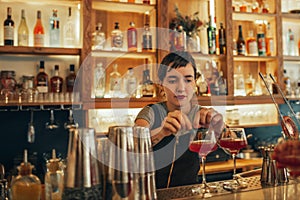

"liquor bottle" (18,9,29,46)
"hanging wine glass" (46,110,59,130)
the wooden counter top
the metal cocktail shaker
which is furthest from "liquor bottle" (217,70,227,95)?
the metal cocktail shaker

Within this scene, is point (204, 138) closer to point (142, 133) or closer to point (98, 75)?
point (142, 133)

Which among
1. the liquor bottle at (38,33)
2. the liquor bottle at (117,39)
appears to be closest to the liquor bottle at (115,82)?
the liquor bottle at (117,39)

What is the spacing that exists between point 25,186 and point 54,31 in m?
2.05

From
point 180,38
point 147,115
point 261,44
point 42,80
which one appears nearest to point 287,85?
point 261,44

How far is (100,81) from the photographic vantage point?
9.73 feet

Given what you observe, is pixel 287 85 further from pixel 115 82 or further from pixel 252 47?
pixel 115 82

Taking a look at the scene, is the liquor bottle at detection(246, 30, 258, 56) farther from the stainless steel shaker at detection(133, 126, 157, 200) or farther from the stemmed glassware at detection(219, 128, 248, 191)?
the stainless steel shaker at detection(133, 126, 157, 200)

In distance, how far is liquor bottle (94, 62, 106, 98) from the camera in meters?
2.91

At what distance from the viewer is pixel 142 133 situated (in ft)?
3.28

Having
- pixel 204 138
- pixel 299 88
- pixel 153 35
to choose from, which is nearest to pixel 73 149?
pixel 204 138

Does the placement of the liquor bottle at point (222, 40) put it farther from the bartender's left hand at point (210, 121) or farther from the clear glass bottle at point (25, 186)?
the clear glass bottle at point (25, 186)

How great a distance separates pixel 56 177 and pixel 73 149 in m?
0.19

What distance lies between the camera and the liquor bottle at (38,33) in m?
2.78

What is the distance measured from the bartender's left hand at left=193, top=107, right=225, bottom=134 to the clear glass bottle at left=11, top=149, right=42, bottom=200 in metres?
0.73
